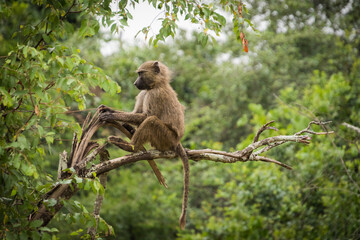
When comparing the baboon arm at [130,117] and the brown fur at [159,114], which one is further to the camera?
the brown fur at [159,114]

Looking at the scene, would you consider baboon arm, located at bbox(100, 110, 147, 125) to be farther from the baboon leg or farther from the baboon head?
the baboon head

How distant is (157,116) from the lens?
504 centimetres

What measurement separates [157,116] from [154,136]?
43cm

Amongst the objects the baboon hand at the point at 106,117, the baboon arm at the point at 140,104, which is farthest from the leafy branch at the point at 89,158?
the baboon arm at the point at 140,104

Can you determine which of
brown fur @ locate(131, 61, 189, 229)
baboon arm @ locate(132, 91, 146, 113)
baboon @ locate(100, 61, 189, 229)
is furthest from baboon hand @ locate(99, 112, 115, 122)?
baboon arm @ locate(132, 91, 146, 113)

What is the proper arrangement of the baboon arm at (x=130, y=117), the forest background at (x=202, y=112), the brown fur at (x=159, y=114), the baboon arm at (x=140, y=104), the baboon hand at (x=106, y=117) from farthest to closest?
the baboon arm at (x=140, y=104)
the brown fur at (x=159, y=114)
the baboon arm at (x=130, y=117)
the baboon hand at (x=106, y=117)
the forest background at (x=202, y=112)

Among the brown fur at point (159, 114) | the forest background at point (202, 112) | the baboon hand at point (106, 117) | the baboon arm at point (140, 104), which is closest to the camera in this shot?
the forest background at point (202, 112)

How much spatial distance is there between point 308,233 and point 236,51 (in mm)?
8263

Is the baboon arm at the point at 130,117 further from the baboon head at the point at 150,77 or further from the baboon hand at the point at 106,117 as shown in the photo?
the baboon head at the point at 150,77

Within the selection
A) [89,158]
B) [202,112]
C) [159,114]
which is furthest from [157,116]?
[202,112]

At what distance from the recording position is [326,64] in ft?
46.5

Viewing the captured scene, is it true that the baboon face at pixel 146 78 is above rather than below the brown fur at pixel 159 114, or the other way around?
above

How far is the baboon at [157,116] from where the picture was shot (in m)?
4.47

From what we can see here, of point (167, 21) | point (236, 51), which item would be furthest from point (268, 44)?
point (167, 21)
